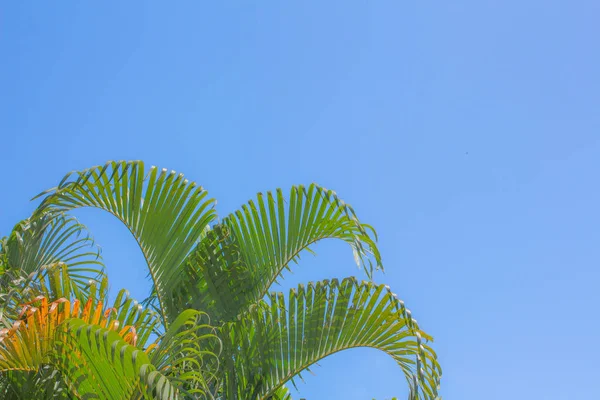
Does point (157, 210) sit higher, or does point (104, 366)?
point (157, 210)

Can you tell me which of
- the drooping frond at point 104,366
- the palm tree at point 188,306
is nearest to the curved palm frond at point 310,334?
the palm tree at point 188,306

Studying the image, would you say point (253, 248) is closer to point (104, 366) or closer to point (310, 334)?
point (310, 334)

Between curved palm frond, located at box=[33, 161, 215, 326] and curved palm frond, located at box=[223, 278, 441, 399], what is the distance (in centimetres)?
68

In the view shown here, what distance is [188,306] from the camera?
5043mm

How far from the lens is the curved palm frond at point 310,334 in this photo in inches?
178

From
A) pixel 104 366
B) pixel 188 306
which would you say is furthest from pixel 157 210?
pixel 104 366

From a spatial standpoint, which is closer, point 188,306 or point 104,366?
point 104,366

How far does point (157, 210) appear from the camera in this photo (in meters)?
4.93

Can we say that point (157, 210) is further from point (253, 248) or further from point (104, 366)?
point (104, 366)

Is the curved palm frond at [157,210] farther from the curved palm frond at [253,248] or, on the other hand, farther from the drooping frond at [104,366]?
the drooping frond at [104,366]

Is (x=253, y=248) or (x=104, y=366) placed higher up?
(x=253, y=248)

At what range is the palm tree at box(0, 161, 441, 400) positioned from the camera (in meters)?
3.57

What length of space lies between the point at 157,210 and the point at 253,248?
0.75 metres

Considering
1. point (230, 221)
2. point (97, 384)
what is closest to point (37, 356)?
point (97, 384)
